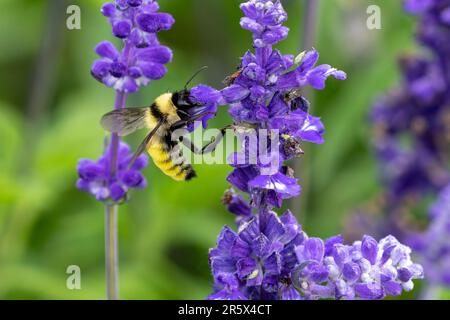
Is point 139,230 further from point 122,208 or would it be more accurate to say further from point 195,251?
point 195,251

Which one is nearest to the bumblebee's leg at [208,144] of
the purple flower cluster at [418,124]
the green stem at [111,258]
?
the green stem at [111,258]

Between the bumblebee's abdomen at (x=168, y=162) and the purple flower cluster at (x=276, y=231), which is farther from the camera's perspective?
the bumblebee's abdomen at (x=168, y=162)

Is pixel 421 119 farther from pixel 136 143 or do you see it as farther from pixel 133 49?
pixel 133 49

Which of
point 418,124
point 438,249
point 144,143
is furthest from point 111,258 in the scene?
point 418,124

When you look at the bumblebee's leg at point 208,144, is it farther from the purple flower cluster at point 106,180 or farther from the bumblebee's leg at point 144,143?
the purple flower cluster at point 106,180

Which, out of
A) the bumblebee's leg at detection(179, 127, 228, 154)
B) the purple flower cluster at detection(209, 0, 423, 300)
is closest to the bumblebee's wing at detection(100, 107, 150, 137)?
the bumblebee's leg at detection(179, 127, 228, 154)
